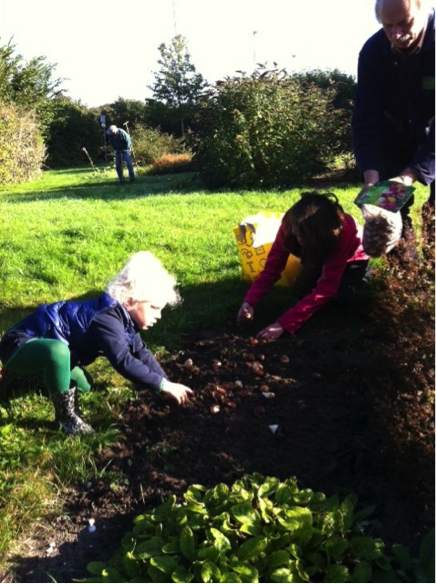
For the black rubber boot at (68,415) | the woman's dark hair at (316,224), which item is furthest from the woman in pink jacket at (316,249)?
the black rubber boot at (68,415)

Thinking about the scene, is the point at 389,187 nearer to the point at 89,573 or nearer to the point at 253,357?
the point at 253,357

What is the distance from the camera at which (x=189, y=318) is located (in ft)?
13.8

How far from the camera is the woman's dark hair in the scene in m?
3.63

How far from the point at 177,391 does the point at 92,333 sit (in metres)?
0.51

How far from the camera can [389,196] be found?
9.73 feet

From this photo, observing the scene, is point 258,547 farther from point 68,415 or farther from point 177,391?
point 68,415

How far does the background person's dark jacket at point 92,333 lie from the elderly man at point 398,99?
5.31 feet

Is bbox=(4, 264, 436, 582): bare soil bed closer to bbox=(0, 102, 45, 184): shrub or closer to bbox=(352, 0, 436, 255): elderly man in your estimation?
bbox=(352, 0, 436, 255): elderly man

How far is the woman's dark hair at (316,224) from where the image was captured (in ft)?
11.9

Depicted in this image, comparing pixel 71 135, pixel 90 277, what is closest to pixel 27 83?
pixel 71 135

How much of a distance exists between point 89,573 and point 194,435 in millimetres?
815

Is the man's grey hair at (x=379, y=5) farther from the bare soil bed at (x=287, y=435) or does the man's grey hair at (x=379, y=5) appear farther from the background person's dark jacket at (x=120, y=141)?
the background person's dark jacket at (x=120, y=141)

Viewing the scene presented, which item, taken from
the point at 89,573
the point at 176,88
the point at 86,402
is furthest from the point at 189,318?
the point at 176,88

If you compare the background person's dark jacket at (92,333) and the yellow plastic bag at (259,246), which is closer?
the background person's dark jacket at (92,333)
